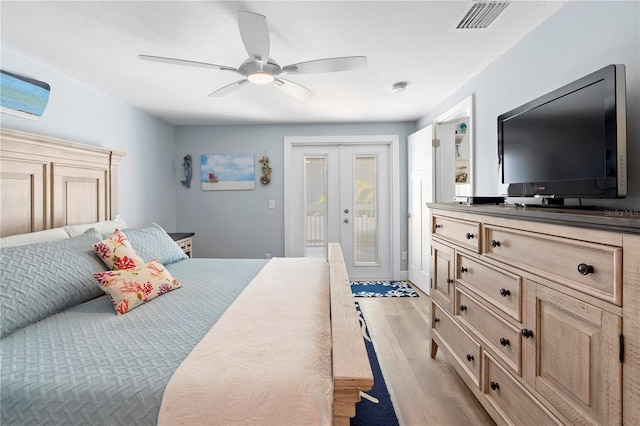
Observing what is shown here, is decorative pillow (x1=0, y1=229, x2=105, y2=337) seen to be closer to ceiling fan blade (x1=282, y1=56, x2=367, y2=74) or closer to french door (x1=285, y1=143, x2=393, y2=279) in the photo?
ceiling fan blade (x1=282, y1=56, x2=367, y2=74)

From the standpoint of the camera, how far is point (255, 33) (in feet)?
5.12

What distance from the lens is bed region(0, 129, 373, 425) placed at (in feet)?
2.78

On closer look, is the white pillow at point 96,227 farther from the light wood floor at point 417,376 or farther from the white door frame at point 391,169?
the light wood floor at point 417,376

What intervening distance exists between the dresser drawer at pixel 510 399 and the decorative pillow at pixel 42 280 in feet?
6.95

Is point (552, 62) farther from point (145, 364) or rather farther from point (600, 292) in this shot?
point (145, 364)

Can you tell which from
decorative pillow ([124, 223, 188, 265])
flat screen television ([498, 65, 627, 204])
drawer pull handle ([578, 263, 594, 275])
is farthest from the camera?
decorative pillow ([124, 223, 188, 265])

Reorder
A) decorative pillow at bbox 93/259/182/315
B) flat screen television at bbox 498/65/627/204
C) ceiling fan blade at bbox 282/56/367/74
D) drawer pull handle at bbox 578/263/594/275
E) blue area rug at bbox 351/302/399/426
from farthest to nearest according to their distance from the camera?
ceiling fan blade at bbox 282/56/367/74, blue area rug at bbox 351/302/399/426, decorative pillow at bbox 93/259/182/315, flat screen television at bbox 498/65/627/204, drawer pull handle at bbox 578/263/594/275

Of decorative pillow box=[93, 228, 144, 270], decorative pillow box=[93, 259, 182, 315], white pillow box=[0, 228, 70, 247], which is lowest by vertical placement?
decorative pillow box=[93, 259, 182, 315]

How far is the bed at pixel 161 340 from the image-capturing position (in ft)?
2.78

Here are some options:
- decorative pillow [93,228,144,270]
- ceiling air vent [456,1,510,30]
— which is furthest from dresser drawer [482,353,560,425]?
Result: decorative pillow [93,228,144,270]

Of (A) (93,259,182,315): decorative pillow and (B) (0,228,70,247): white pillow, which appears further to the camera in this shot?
(B) (0,228,70,247): white pillow

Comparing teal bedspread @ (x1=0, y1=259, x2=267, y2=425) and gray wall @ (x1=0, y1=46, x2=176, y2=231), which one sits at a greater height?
gray wall @ (x1=0, y1=46, x2=176, y2=231)

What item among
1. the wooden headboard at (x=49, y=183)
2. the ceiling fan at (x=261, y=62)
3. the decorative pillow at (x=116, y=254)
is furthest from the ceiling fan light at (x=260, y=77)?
the wooden headboard at (x=49, y=183)

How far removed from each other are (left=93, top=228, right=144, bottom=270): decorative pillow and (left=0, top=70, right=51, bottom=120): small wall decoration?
127 cm
